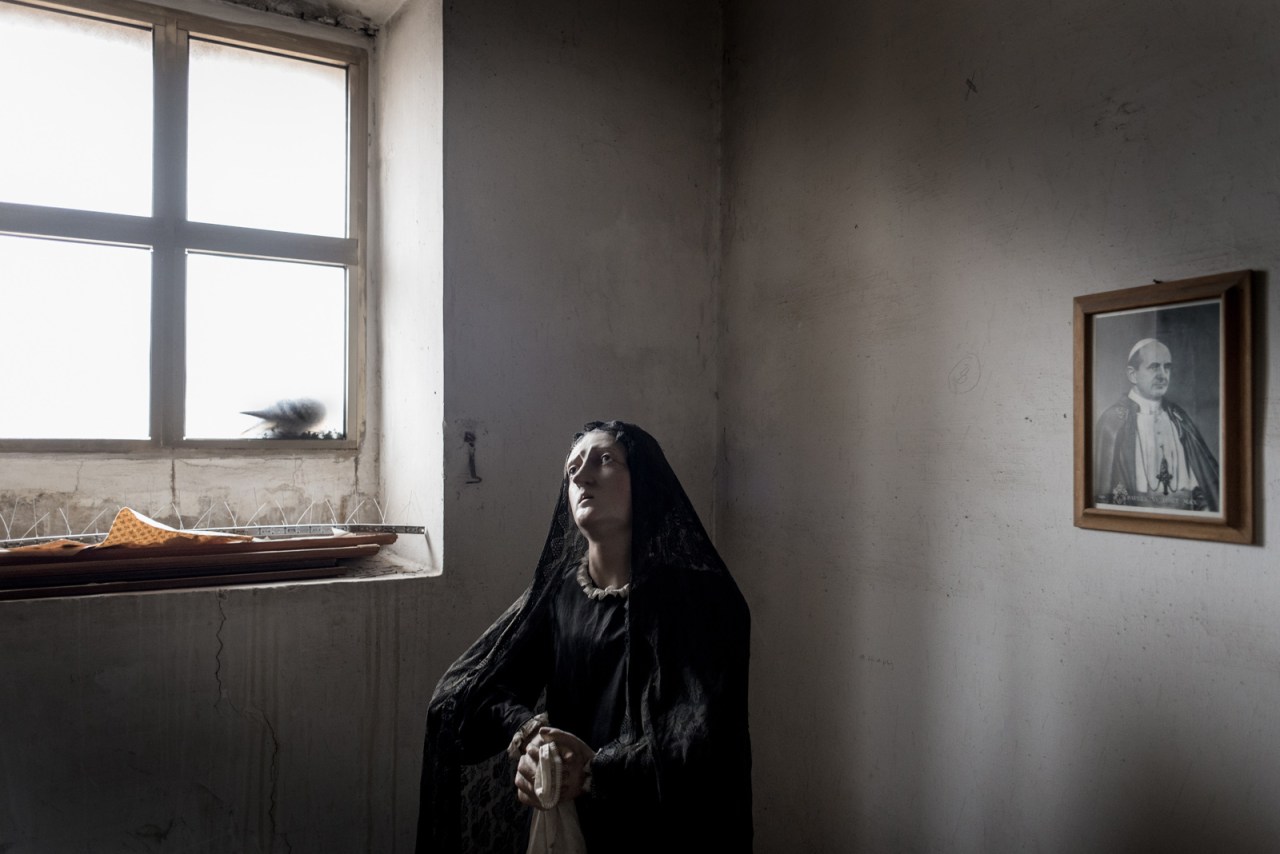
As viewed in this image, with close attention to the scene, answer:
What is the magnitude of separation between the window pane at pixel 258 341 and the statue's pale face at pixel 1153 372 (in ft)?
7.35

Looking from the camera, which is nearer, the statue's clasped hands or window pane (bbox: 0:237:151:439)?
the statue's clasped hands

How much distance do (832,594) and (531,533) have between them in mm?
889

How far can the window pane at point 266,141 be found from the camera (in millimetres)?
2725

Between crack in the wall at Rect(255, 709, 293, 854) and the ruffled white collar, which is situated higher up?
the ruffled white collar

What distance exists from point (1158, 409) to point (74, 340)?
106 inches

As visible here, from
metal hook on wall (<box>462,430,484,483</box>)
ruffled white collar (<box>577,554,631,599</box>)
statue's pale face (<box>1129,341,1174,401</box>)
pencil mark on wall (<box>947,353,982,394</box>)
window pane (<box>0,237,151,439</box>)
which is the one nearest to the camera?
statue's pale face (<box>1129,341,1174,401</box>)

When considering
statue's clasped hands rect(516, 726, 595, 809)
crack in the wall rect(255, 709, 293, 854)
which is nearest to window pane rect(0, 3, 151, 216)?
crack in the wall rect(255, 709, 293, 854)

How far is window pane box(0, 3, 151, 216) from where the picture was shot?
2.50 metres

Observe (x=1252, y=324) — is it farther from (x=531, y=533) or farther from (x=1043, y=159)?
(x=531, y=533)

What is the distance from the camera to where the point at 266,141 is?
2.81 m

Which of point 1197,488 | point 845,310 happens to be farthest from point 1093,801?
point 845,310

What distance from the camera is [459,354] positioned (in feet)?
8.48

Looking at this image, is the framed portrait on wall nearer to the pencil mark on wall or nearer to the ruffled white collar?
the pencil mark on wall

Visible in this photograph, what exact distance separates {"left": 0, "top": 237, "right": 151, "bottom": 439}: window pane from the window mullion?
35 mm
